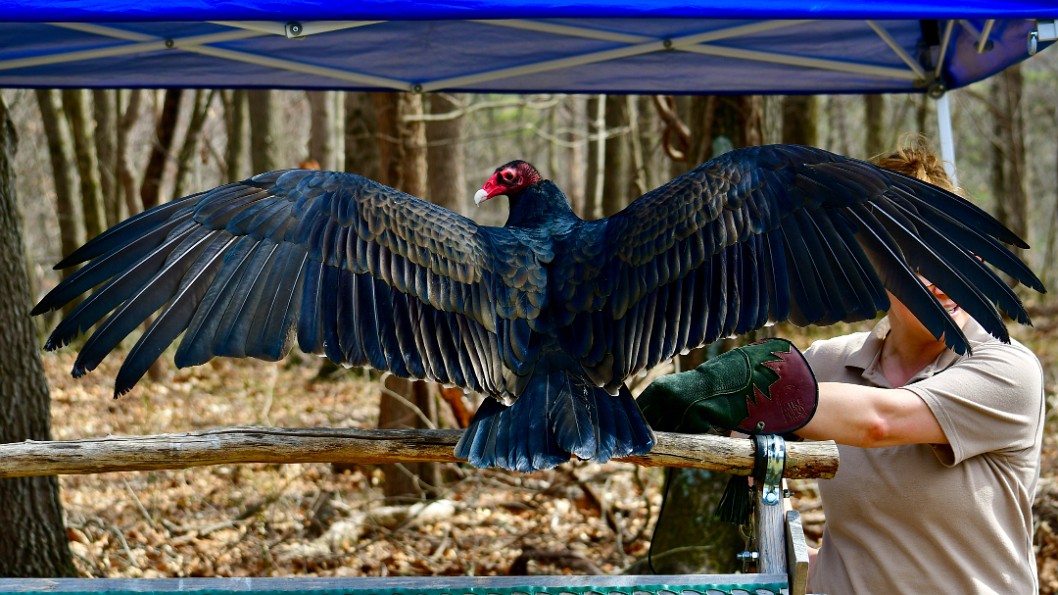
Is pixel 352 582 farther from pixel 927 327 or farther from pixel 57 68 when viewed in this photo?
pixel 57 68

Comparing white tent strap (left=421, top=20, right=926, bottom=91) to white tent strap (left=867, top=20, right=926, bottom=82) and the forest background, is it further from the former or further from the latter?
the forest background

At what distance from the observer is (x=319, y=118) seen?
28.4 ft

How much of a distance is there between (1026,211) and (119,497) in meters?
11.1

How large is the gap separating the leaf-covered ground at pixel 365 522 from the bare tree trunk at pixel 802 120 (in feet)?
13.4

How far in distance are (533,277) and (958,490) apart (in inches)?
43.3

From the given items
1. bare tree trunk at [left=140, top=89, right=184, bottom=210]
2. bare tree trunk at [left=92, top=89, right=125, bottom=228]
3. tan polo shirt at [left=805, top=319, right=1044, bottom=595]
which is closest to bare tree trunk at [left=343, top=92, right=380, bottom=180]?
bare tree trunk at [left=140, top=89, right=184, bottom=210]

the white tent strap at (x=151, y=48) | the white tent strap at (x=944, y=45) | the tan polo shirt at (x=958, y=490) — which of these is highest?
the white tent strap at (x=151, y=48)

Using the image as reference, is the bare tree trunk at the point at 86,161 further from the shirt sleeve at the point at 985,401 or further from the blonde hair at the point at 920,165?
the shirt sleeve at the point at 985,401

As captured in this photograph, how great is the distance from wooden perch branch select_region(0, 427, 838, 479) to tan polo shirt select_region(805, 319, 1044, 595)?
0.50m

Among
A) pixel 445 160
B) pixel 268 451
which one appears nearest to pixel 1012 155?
pixel 445 160

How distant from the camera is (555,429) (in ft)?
7.06

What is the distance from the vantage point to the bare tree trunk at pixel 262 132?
9.32m

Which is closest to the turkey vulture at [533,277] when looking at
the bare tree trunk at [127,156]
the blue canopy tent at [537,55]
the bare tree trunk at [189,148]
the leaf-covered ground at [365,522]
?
the blue canopy tent at [537,55]

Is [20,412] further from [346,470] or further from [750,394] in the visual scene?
[750,394]
